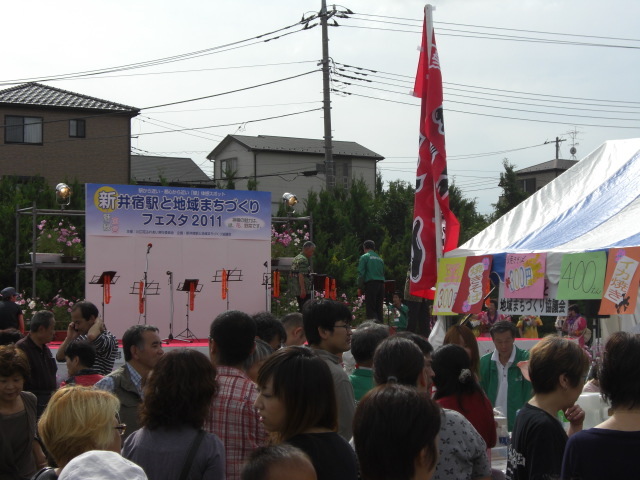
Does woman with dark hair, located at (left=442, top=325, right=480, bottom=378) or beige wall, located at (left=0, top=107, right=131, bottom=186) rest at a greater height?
beige wall, located at (left=0, top=107, right=131, bottom=186)

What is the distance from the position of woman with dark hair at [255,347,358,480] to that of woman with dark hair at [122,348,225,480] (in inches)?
14.3

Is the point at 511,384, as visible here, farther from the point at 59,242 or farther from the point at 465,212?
the point at 465,212

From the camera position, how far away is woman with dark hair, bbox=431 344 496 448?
3955mm

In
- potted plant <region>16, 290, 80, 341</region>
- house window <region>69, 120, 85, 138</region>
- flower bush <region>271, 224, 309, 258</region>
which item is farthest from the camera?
house window <region>69, 120, 85, 138</region>

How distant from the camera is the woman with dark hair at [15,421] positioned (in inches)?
168

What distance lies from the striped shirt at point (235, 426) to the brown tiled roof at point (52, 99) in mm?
30091

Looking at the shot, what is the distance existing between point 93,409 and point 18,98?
103ft

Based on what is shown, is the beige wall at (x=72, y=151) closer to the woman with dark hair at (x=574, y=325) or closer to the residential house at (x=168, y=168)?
the residential house at (x=168, y=168)

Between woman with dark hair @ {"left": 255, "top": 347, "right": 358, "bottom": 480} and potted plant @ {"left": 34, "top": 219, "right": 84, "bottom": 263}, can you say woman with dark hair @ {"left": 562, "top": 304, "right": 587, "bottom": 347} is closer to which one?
potted plant @ {"left": 34, "top": 219, "right": 84, "bottom": 263}

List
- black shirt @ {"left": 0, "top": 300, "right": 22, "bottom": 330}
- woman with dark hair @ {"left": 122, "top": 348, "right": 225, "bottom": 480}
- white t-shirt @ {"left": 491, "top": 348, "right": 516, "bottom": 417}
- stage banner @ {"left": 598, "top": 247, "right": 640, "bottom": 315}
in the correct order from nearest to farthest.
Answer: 1. woman with dark hair @ {"left": 122, "top": 348, "right": 225, "bottom": 480}
2. white t-shirt @ {"left": 491, "top": 348, "right": 516, "bottom": 417}
3. stage banner @ {"left": 598, "top": 247, "right": 640, "bottom": 315}
4. black shirt @ {"left": 0, "top": 300, "right": 22, "bottom": 330}

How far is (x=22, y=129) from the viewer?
3164 centimetres

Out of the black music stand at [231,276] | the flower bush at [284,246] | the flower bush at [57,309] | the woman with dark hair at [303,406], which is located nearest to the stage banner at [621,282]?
the woman with dark hair at [303,406]

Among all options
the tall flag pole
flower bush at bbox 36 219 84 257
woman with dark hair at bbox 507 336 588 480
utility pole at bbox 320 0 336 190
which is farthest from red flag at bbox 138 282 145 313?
woman with dark hair at bbox 507 336 588 480

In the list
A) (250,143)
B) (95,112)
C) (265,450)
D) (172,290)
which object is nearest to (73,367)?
(265,450)
